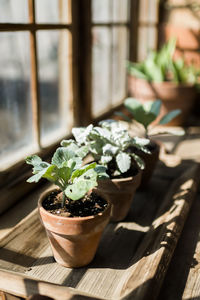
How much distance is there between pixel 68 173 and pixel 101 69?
47.6 inches

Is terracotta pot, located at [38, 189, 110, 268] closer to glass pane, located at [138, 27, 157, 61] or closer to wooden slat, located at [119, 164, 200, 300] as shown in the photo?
wooden slat, located at [119, 164, 200, 300]

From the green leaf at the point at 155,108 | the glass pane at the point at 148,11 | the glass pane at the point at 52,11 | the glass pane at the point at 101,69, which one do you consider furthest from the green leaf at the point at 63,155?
the glass pane at the point at 148,11

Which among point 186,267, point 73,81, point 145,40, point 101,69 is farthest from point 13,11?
point 145,40

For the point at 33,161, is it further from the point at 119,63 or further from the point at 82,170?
the point at 119,63

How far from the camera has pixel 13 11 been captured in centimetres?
124

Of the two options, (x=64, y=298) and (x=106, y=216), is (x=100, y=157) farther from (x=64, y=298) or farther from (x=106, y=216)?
(x=64, y=298)

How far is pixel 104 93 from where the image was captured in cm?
210

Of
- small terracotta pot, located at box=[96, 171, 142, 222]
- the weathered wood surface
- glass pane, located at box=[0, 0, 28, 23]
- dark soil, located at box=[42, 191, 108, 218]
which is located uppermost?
glass pane, located at box=[0, 0, 28, 23]

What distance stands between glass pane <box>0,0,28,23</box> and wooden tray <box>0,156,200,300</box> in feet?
2.07

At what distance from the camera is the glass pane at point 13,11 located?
1.20 meters

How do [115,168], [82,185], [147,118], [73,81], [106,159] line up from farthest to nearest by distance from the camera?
1. [73,81]
2. [147,118]
3. [115,168]
4. [106,159]
5. [82,185]

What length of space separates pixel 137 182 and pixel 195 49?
1.85 m

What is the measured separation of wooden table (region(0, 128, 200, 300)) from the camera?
0.84m

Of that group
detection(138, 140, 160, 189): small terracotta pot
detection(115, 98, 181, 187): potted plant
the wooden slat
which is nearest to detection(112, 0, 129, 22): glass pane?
detection(115, 98, 181, 187): potted plant
